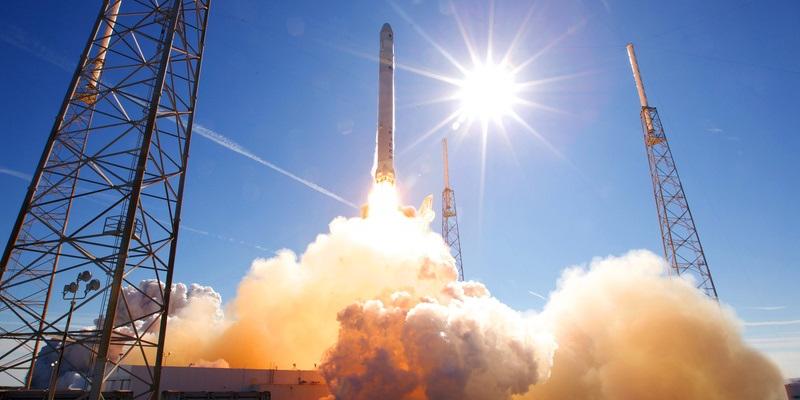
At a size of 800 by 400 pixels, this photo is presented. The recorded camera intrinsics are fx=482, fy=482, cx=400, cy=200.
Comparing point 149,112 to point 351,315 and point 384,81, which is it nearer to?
point 351,315

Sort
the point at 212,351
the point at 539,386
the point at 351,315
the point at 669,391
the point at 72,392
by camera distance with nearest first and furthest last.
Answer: the point at 72,392 < the point at 351,315 < the point at 669,391 < the point at 539,386 < the point at 212,351

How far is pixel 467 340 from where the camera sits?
2645cm

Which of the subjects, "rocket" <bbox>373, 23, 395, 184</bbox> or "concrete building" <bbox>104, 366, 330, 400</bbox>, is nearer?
"concrete building" <bbox>104, 366, 330, 400</bbox>

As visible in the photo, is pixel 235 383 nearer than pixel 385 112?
Yes

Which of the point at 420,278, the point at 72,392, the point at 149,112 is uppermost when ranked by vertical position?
the point at 149,112

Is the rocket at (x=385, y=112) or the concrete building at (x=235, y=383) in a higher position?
the rocket at (x=385, y=112)

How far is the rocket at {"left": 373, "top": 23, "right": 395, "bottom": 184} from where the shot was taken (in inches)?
1391

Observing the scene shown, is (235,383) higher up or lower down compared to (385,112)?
lower down

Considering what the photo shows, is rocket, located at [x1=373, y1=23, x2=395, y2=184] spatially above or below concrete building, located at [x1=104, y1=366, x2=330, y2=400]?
above

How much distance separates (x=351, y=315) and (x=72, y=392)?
1363cm

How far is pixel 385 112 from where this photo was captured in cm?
3700

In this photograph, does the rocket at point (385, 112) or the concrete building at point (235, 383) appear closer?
the concrete building at point (235, 383)

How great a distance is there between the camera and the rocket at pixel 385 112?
35.3m

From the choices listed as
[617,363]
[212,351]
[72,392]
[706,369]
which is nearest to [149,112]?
[72,392]
